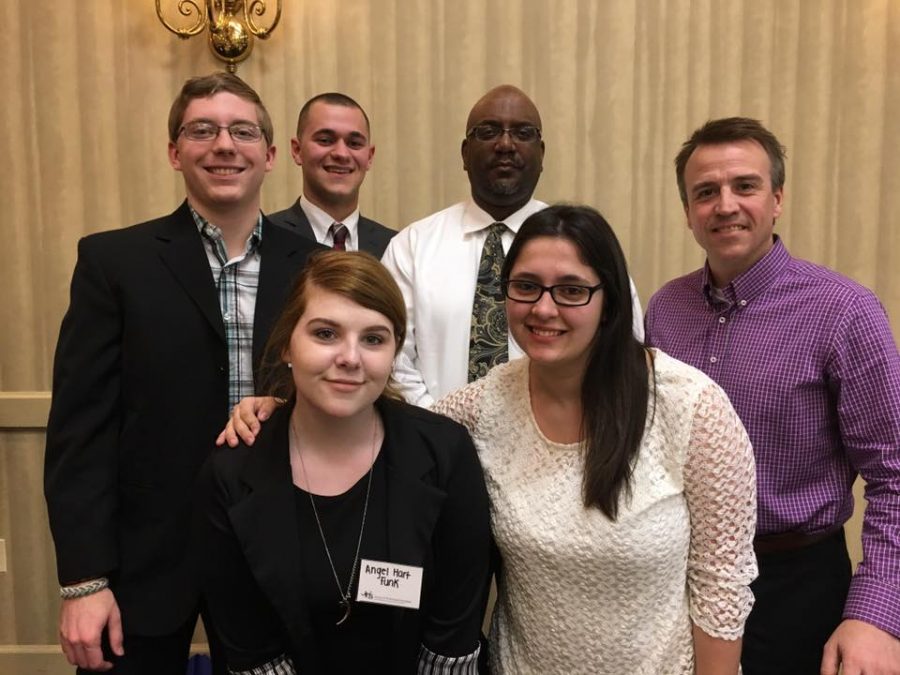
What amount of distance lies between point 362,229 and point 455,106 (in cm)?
67

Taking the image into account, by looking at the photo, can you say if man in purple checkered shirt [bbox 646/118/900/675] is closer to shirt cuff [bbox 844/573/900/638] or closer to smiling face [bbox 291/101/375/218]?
shirt cuff [bbox 844/573/900/638]

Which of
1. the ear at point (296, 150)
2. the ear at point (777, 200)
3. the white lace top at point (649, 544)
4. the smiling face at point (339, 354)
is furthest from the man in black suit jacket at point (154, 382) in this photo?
the ear at point (777, 200)

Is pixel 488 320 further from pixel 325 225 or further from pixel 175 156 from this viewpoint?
pixel 175 156

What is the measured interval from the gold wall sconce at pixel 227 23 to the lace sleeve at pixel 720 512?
2.31 meters

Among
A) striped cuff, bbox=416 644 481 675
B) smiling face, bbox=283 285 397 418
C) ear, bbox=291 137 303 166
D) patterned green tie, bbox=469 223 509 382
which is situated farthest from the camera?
ear, bbox=291 137 303 166

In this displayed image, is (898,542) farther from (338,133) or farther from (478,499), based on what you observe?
(338,133)

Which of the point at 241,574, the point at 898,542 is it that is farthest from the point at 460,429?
the point at 898,542

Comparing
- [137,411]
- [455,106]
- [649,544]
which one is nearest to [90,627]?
[137,411]

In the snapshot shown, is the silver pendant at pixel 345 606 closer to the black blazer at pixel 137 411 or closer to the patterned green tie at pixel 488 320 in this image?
the black blazer at pixel 137 411

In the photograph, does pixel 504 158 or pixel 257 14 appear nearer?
pixel 504 158

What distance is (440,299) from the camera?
2.24 meters

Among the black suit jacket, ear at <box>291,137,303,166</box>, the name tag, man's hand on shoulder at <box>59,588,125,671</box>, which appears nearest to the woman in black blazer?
the name tag

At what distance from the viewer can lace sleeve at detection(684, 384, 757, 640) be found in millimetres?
1344

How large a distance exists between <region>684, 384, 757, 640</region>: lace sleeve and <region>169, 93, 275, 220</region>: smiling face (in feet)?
3.69
